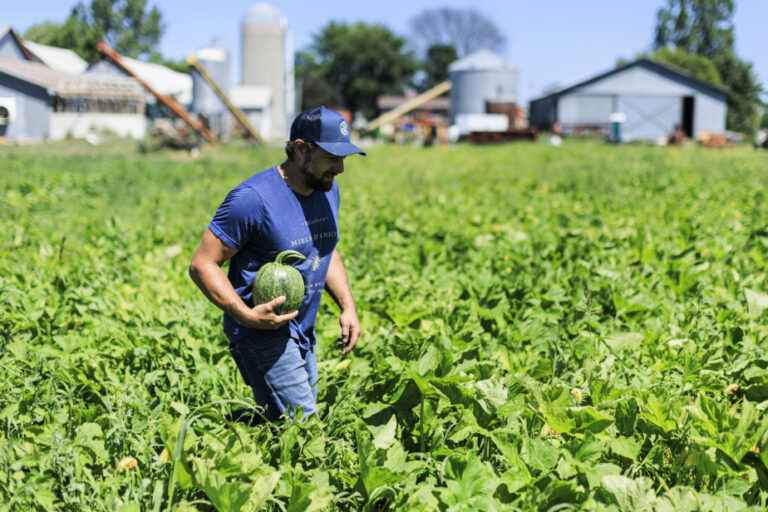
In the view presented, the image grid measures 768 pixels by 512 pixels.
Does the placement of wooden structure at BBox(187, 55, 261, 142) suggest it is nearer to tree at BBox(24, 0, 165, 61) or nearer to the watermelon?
tree at BBox(24, 0, 165, 61)

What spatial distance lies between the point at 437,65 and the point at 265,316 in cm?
11409

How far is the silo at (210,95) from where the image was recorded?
41.3 m

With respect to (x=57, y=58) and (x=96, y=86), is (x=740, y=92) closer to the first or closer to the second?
(x=96, y=86)

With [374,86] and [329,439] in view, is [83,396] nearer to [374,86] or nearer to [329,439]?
[329,439]

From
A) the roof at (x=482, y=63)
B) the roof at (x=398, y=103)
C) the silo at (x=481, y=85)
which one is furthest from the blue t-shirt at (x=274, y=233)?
the roof at (x=398, y=103)

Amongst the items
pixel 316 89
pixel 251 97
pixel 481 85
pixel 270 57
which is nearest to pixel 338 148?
pixel 251 97

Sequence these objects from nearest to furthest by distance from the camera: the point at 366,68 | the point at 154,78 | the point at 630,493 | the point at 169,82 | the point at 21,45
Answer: the point at 630,493 < the point at 21,45 < the point at 154,78 < the point at 169,82 < the point at 366,68

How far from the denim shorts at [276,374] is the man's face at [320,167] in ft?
2.29

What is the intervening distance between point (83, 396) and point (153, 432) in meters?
1.05

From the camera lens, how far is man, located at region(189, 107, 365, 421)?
3717 millimetres

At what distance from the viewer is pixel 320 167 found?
12.5 ft

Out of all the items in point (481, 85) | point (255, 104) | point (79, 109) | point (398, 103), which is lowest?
point (79, 109)

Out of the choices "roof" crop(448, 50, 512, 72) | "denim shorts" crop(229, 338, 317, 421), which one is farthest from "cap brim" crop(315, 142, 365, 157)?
"roof" crop(448, 50, 512, 72)

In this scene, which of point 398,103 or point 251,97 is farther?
point 398,103
